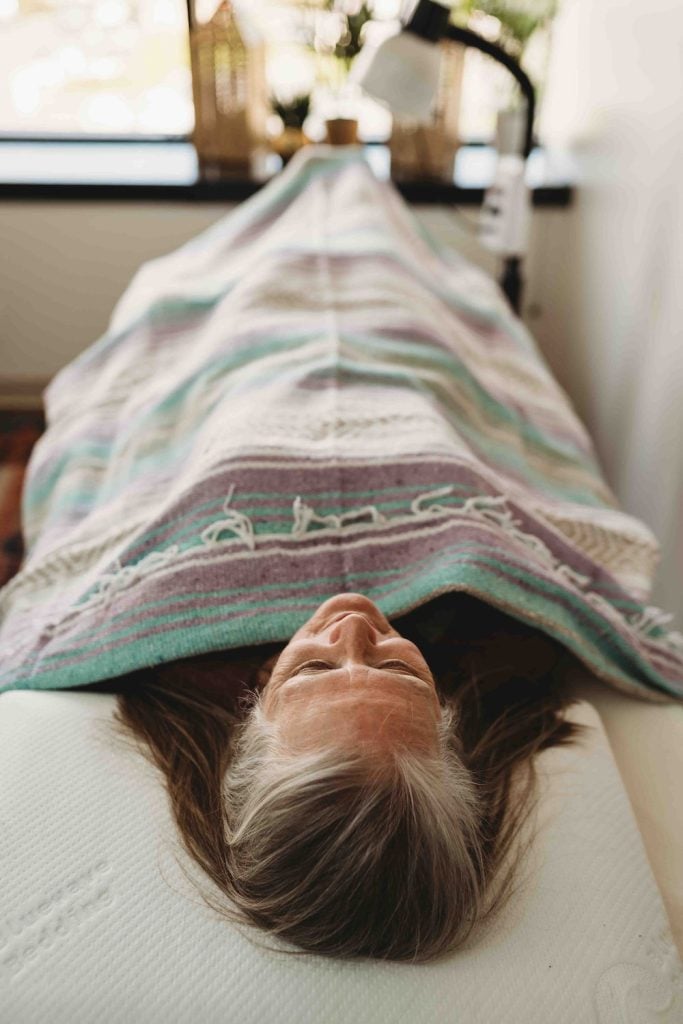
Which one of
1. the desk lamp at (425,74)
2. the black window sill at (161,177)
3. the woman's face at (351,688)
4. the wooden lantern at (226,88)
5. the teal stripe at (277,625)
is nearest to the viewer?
the woman's face at (351,688)

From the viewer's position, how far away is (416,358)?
1.47 m

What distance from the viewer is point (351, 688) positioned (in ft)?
2.79

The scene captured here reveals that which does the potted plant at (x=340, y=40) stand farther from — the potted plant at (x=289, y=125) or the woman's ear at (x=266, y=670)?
the woman's ear at (x=266, y=670)

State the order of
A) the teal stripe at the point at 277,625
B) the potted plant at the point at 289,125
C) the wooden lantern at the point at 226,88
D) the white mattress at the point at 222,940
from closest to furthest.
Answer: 1. the white mattress at the point at 222,940
2. the teal stripe at the point at 277,625
3. the wooden lantern at the point at 226,88
4. the potted plant at the point at 289,125

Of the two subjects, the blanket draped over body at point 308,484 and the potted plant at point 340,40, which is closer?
the blanket draped over body at point 308,484

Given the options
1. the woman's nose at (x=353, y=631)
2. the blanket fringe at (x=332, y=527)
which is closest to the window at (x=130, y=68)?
the blanket fringe at (x=332, y=527)

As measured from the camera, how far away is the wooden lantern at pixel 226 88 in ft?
7.93

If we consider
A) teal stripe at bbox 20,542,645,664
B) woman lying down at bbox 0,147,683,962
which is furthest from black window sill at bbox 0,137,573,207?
teal stripe at bbox 20,542,645,664

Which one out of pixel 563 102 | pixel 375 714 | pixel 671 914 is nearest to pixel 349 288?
pixel 375 714

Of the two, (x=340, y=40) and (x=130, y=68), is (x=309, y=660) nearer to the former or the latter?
(x=340, y=40)

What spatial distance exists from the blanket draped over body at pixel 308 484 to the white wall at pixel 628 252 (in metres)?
0.26

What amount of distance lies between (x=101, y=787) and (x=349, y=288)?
1.06 m

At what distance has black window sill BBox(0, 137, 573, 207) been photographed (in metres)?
2.52

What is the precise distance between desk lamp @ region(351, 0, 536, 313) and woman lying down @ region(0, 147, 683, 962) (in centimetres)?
31
